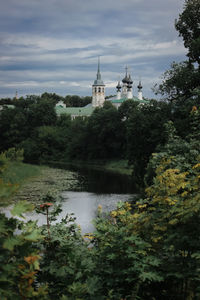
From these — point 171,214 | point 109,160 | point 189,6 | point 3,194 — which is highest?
point 189,6

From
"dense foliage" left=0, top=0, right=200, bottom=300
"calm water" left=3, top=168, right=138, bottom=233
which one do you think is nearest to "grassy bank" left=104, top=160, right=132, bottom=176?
"calm water" left=3, top=168, right=138, bottom=233

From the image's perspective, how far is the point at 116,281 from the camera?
3.83 meters

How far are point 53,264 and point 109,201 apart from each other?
55.4ft

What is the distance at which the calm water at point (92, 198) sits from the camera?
1571 cm

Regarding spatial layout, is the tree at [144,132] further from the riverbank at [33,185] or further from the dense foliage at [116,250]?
the dense foliage at [116,250]

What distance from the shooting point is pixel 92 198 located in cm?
2164

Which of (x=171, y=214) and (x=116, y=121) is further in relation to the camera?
(x=116, y=121)

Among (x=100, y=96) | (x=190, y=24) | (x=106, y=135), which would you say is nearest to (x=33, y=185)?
(x=190, y=24)

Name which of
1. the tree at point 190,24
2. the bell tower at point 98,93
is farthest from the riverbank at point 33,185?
the bell tower at point 98,93

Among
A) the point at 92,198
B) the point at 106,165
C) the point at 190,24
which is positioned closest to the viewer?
the point at 190,24

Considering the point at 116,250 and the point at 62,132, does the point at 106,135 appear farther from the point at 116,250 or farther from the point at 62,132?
the point at 116,250

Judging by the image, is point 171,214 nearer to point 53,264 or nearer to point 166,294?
point 166,294

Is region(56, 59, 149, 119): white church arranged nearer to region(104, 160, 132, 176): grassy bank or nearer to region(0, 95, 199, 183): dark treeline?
region(0, 95, 199, 183): dark treeline

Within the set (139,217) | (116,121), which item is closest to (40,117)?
(116,121)
